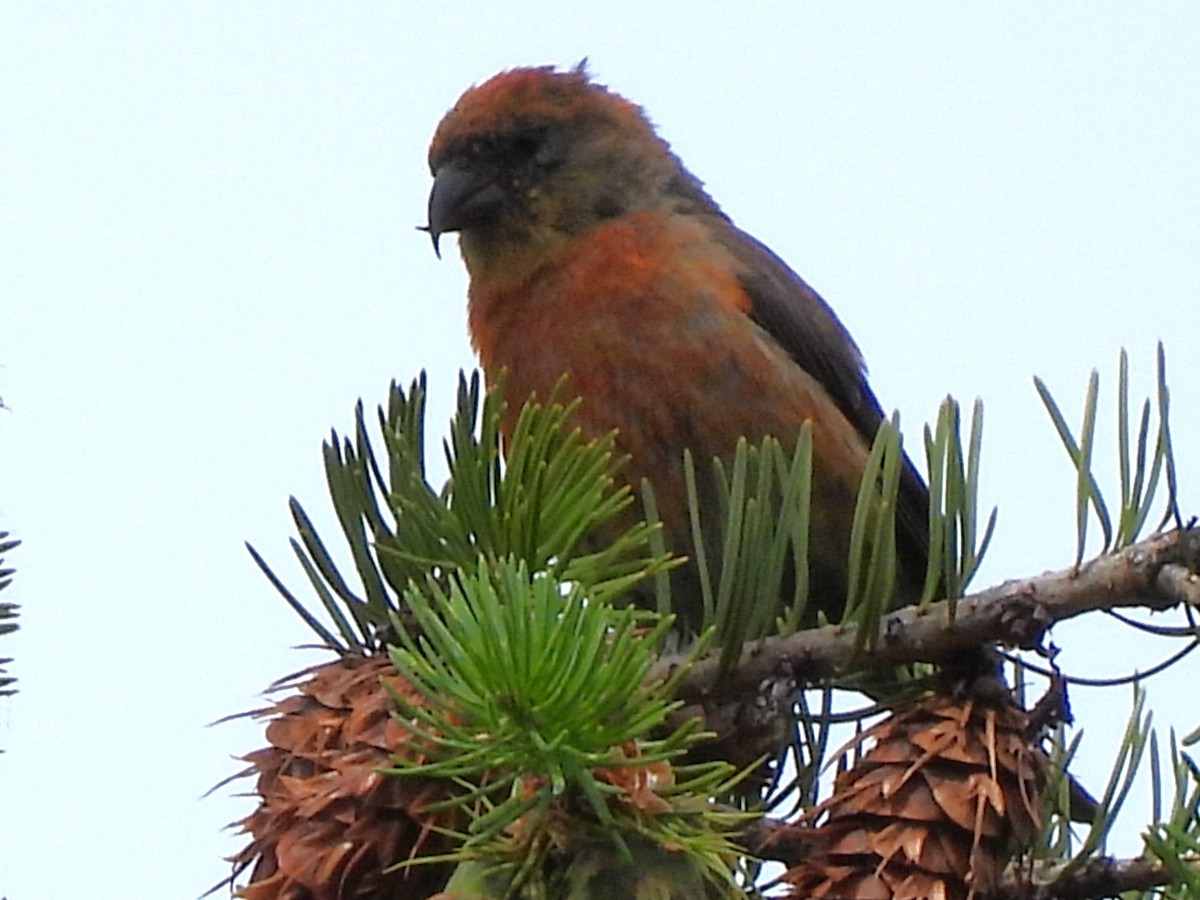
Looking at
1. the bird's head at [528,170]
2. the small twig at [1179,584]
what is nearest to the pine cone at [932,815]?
the small twig at [1179,584]

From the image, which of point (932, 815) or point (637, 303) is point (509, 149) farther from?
point (932, 815)

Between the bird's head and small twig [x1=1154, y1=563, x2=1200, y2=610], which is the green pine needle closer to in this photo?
small twig [x1=1154, y1=563, x2=1200, y2=610]

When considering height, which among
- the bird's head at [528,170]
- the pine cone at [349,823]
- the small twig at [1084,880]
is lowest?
the small twig at [1084,880]

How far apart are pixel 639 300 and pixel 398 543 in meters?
1.45

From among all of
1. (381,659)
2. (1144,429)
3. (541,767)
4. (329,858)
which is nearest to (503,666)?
(541,767)

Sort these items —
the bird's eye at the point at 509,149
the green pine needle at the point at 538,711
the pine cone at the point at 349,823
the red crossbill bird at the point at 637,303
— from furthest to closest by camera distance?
the bird's eye at the point at 509,149 → the red crossbill bird at the point at 637,303 → the pine cone at the point at 349,823 → the green pine needle at the point at 538,711

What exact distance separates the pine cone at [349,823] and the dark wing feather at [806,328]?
1.92 m

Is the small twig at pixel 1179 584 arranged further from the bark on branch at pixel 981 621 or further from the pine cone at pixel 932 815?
the pine cone at pixel 932 815

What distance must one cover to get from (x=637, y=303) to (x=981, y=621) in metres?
1.53

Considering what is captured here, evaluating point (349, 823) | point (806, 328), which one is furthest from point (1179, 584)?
point (806, 328)

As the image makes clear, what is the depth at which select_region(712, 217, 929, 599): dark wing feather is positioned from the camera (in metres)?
3.20

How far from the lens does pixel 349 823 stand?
1.27 m

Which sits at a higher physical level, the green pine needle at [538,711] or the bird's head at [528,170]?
the bird's head at [528,170]

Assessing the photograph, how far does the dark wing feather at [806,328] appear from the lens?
10.5 ft
